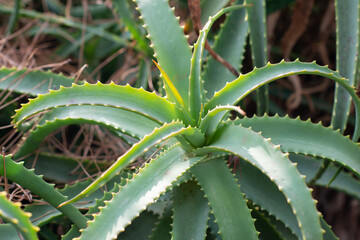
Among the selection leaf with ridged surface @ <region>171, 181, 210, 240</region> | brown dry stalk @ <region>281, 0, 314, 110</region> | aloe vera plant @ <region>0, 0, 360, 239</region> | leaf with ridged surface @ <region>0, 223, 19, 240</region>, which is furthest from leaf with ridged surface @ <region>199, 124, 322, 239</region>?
brown dry stalk @ <region>281, 0, 314, 110</region>

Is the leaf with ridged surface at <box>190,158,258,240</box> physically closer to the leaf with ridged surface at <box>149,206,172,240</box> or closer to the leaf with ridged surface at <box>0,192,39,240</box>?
the leaf with ridged surface at <box>149,206,172,240</box>

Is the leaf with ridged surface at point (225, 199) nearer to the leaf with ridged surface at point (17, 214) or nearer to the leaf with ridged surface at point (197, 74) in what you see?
the leaf with ridged surface at point (197, 74)

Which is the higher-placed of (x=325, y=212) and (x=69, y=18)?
(x=69, y=18)

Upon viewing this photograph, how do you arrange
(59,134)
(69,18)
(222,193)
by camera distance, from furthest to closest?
(69,18) < (59,134) < (222,193)

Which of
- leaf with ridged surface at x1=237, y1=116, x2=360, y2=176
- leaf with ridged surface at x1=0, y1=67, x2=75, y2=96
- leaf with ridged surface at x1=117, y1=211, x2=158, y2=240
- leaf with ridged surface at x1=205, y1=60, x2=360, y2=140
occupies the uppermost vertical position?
leaf with ridged surface at x1=0, y1=67, x2=75, y2=96

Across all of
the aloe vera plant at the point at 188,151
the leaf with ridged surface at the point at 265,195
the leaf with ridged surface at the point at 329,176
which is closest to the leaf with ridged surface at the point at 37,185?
the aloe vera plant at the point at 188,151

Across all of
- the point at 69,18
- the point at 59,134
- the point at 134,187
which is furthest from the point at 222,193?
the point at 69,18

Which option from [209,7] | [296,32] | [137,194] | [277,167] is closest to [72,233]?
[137,194]

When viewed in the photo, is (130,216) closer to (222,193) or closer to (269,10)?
(222,193)
